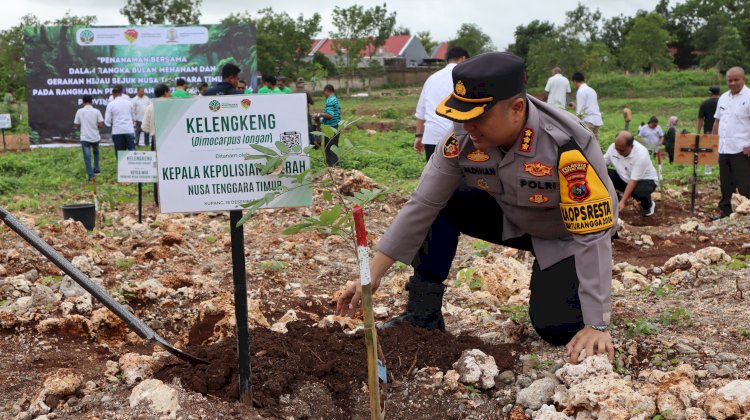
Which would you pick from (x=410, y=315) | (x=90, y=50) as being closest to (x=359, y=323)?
(x=410, y=315)

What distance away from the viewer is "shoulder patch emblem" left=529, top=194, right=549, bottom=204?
3.02 metres

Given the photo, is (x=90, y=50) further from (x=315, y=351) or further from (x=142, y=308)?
(x=315, y=351)

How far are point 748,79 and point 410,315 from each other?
3541 centimetres

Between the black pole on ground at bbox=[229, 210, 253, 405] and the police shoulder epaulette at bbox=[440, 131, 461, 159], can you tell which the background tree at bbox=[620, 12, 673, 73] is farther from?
the black pole on ground at bbox=[229, 210, 253, 405]

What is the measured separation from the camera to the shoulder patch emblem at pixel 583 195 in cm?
289

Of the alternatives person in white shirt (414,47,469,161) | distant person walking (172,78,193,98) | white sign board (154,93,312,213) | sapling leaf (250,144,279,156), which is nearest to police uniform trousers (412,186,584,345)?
white sign board (154,93,312,213)

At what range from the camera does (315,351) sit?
3359 mm

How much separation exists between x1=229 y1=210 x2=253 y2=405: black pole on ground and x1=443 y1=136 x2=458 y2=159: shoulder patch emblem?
32.3 inches

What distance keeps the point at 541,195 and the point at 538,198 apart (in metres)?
0.02

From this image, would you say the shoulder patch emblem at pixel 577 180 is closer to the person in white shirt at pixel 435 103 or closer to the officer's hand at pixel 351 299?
the officer's hand at pixel 351 299

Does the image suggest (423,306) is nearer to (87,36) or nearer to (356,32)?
(87,36)

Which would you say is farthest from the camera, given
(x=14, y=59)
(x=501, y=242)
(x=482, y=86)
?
(x=14, y=59)

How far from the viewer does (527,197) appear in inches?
120

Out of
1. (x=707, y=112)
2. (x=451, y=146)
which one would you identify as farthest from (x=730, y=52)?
(x=451, y=146)
